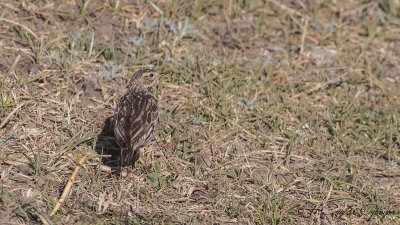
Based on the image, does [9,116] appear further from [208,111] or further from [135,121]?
[208,111]

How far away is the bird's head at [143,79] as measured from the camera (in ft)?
31.9

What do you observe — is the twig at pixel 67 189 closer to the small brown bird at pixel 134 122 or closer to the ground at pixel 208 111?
the ground at pixel 208 111

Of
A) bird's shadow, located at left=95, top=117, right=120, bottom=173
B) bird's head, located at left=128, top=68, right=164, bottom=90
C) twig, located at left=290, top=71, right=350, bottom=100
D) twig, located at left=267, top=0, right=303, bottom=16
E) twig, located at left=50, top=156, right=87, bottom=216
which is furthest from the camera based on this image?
twig, located at left=267, top=0, right=303, bottom=16

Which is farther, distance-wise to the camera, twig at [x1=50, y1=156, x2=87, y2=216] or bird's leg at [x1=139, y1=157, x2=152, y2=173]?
bird's leg at [x1=139, y1=157, x2=152, y2=173]

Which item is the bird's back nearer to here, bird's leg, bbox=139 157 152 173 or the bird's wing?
the bird's wing

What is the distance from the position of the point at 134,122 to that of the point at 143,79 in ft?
4.59

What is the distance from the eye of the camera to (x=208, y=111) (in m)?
10.1

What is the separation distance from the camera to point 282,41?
490 inches

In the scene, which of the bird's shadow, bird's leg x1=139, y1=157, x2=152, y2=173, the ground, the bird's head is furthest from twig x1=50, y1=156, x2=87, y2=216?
the bird's head

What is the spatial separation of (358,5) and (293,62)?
10.3 ft

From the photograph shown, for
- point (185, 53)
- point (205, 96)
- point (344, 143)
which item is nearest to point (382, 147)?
point (344, 143)

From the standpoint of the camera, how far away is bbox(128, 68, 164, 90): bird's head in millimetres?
9719

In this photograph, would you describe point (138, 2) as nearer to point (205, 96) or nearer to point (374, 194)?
point (205, 96)

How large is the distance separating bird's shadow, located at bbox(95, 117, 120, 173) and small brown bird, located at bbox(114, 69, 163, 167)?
0.30m
